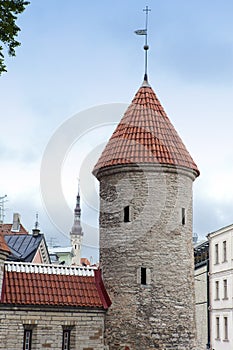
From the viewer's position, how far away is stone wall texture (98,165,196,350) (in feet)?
66.0

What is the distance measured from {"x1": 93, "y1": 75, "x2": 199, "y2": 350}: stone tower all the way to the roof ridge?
2.50 feet

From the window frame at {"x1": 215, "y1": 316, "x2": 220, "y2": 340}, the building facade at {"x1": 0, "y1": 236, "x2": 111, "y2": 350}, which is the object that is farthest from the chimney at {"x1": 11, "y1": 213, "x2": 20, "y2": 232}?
the building facade at {"x1": 0, "y1": 236, "x2": 111, "y2": 350}

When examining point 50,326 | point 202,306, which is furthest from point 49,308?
point 202,306

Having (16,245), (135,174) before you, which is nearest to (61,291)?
(135,174)

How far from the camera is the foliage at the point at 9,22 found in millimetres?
13336

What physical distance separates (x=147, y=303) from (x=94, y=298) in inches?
72.2

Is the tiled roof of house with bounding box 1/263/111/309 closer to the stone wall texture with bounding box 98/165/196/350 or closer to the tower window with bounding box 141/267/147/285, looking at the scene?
the stone wall texture with bounding box 98/165/196/350

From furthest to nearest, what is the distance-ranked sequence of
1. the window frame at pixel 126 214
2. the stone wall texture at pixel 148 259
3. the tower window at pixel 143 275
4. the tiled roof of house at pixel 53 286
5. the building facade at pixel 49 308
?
the window frame at pixel 126 214
the tower window at pixel 143 275
the stone wall texture at pixel 148 259
the tiled roof of house at pixel 53 286
the building facade at pixel 49 308

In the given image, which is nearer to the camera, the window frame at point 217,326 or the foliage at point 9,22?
the foliage at point 9,22

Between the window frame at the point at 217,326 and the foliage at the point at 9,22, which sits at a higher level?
the foliage at the point at 9,22

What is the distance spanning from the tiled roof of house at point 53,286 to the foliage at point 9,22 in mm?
8531

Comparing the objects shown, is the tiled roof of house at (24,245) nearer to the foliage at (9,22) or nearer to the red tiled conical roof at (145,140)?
the red tiled conical roof at (145,140)

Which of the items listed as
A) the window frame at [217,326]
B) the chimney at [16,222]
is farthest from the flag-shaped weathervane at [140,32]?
the chimney at [16,222]

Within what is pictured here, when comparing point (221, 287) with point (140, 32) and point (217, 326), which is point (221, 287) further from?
point (140, 32)
